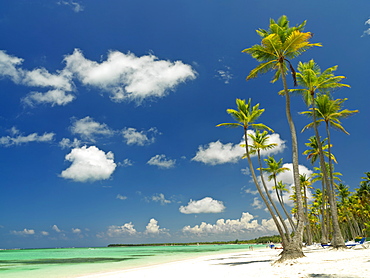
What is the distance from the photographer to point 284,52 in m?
17.3

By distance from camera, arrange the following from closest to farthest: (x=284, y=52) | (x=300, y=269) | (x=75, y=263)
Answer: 1. (x=300, y=269)
2. (x=284, y=52)
3. (x=75, y=263)

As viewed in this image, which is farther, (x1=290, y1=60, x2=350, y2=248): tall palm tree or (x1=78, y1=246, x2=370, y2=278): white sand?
(x1=290, y1=60, x2=350, y2=248): tall palm tree

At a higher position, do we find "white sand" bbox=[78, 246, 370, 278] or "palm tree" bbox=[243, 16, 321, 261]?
"palm tree" bbox=[243, 16, 321, 261]

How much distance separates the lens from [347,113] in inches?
861

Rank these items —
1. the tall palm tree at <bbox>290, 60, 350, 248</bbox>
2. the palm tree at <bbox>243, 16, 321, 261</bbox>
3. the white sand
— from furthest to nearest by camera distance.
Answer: the tall palm tree at <bbox>290, 60, 350, 248</bbox> < the palm tree at <bbox>243, 16, 321, 261</bbox> < the white sand

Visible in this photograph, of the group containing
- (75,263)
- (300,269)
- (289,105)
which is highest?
(289,105)

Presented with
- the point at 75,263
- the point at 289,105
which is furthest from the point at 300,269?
the point at 75,263

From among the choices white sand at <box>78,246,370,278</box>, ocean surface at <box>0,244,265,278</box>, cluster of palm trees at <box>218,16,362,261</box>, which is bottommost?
ocean surface at <box>0,244,265,278</box>

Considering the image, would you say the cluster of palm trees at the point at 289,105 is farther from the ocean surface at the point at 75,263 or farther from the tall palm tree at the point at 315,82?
the ocean surface at the point at 75,263

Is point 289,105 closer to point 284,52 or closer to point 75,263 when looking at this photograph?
point 284,52

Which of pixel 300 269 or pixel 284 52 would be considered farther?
pixel 284 52

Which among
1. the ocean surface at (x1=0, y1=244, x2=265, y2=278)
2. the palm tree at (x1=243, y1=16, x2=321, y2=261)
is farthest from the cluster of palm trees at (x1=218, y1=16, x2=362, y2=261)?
the ocean surface at (x1=0, y1=244, x2=265, y2=278)

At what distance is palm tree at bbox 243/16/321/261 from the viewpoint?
14742 millimetres

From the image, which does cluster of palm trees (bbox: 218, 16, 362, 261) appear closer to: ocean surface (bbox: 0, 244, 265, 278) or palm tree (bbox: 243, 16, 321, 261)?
palm tree (bbox: 243, 16, 321, 261)
